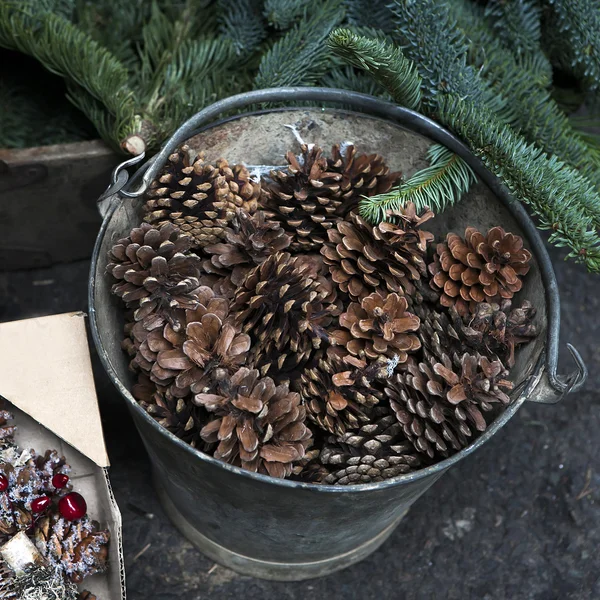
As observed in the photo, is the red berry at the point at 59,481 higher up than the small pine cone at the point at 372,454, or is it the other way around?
the small pine cone at the point at 372,454

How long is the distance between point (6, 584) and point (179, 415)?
308 millimetres

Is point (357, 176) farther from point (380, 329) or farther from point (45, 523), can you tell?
point (45, 523)

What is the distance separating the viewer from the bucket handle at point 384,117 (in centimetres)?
89

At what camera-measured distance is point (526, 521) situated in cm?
135

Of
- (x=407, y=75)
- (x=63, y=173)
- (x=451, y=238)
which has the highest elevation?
(x=407, y=75)

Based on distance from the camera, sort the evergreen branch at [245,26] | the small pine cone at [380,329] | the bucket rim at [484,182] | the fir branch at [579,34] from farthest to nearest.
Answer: the evergreen branch at [245,26] < the fir branch at [579,34] < the small pine cone at [380,329] < the bucket rim at [484,182]

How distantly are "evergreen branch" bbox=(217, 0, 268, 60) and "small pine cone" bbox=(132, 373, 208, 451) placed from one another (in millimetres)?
667

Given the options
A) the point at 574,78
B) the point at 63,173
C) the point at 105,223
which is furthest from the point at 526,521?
the point at 63,173

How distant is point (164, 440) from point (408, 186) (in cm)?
48

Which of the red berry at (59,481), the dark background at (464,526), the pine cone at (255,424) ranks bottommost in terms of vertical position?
the dark background at (464,526)

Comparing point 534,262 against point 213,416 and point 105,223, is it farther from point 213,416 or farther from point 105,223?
point 105,223

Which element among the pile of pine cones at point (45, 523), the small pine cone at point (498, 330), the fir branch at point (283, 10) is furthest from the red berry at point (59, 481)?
the fir branch at point (283, 10)

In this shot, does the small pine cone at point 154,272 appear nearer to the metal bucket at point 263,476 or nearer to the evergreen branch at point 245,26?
the metal bucket at point 263,476

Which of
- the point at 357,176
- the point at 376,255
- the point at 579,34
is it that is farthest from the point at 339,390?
the point at 579,34
